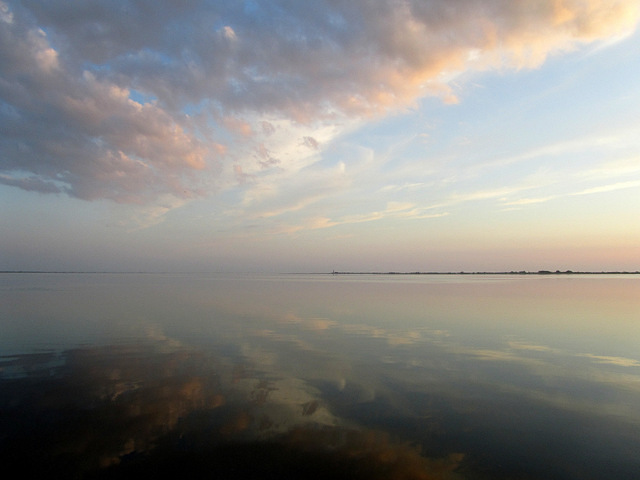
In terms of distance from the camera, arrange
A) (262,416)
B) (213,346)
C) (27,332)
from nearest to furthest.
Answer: (262,416)
(213,346)
(27,332)

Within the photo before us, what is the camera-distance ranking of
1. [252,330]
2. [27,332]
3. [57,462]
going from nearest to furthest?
[57,462] → [27,332] → [252,330]

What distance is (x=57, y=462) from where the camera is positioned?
6859 mm

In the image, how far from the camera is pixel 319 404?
10195mm

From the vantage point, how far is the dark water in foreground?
7.07m

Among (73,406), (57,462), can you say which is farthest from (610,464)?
(73,406)

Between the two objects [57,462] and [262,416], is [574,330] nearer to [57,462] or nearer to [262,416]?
[262,416]

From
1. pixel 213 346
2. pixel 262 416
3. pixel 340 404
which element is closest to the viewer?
pixel 262 416

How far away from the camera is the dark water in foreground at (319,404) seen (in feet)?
23.2

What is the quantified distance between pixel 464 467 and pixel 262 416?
15.4 ft

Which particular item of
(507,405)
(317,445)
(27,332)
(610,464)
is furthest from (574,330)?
(27,332)

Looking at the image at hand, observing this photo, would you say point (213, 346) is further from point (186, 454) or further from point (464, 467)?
point (464, 467)

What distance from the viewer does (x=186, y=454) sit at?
7.21 metres

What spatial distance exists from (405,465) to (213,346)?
40.7ft

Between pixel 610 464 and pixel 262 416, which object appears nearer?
pixel 610 464
